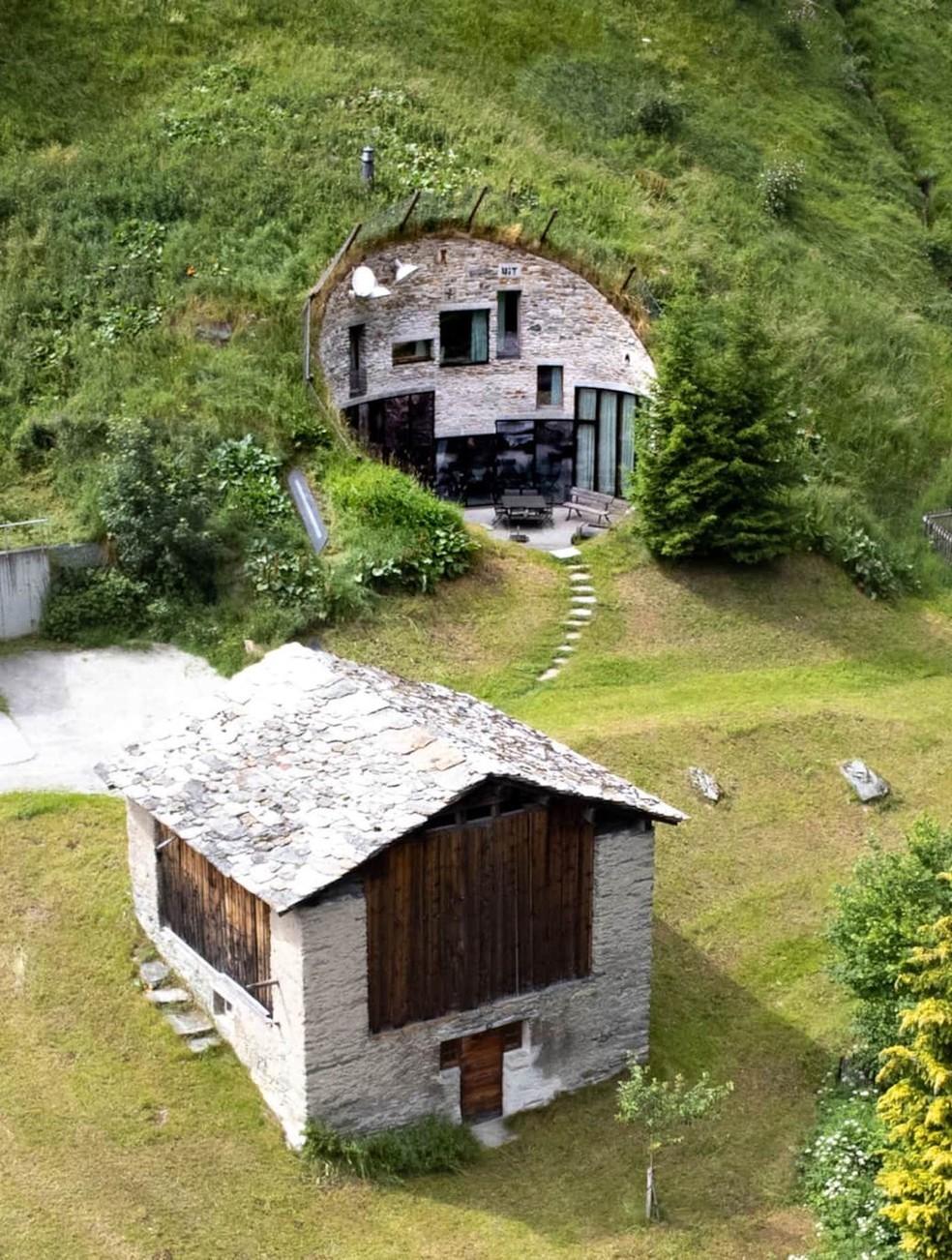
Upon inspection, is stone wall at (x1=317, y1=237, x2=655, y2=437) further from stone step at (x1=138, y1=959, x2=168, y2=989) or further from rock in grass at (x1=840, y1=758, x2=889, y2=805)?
stone step at (x1=138, y1=959, x2=168, y2=989)

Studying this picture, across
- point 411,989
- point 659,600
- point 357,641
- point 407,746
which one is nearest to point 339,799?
point 407,746

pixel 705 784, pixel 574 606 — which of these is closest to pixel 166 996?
pixel 705 784

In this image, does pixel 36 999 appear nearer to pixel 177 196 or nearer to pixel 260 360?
pixel 260 360

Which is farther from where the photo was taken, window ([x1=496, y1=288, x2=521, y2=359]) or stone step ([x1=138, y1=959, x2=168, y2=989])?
window ([x1=496, y1=288, x2=521, y2=359])

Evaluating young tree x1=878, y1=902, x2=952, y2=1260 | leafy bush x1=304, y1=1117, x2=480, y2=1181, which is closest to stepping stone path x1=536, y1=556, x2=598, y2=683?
leafy bush x1=304, y1=1117, x2=480, y2=1181

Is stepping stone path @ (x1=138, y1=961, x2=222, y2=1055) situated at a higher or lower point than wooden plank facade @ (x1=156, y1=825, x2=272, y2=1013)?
lower
